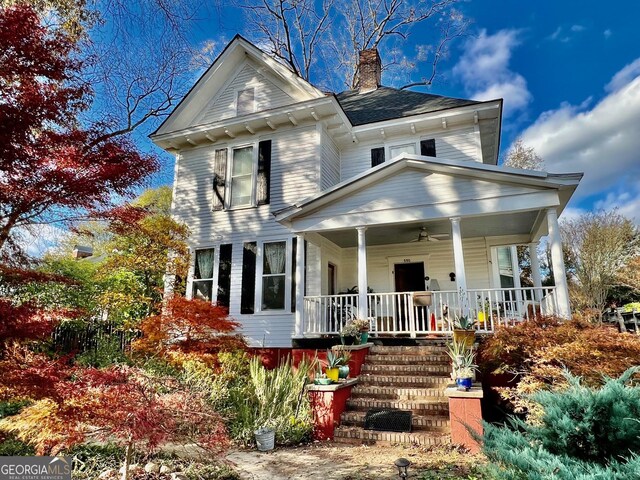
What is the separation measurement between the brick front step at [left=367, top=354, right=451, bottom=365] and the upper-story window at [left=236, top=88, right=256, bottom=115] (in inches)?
325

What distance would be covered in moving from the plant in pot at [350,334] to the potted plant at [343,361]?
15.5 inches

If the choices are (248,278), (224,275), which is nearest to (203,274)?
(224,275)

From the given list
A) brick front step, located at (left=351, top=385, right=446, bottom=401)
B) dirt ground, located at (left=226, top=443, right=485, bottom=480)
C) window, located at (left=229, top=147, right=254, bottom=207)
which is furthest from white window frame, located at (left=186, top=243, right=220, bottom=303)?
dirt ground, located at (left=226, top=443, right=485, bottom=480)

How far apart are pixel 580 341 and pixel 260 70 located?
1084 centimetres

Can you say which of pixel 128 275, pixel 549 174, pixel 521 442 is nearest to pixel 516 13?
pixel 549 174

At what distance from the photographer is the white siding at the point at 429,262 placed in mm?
9938

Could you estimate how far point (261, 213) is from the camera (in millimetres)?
10555

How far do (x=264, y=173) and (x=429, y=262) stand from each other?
5.34 m

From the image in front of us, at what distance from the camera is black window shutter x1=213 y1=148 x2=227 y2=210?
11.1m

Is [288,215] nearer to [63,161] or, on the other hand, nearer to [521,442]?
[63,161]

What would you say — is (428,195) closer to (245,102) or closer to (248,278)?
(248,278)

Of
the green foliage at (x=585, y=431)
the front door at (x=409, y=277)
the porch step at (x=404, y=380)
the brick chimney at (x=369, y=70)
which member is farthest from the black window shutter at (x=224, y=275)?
the green foliage at (x=585, y=431)

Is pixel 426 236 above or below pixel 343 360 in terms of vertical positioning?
above

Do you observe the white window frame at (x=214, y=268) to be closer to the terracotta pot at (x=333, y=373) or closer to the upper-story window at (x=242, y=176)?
the upper-story window at (x=242, y=176)
